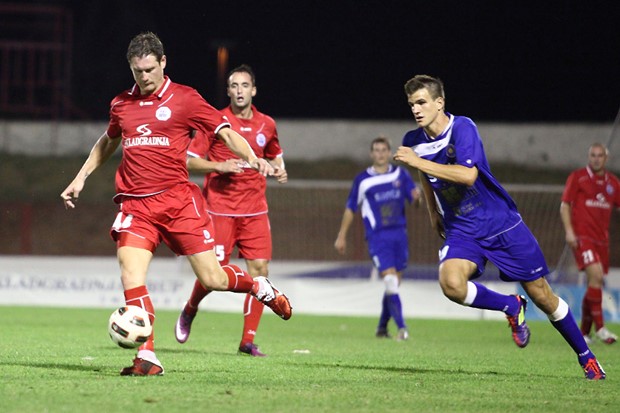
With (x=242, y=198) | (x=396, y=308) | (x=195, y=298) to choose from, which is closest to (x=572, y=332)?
(x=242, y=198)

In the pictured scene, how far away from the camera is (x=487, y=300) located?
8.26m

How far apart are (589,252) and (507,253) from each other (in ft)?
18.0

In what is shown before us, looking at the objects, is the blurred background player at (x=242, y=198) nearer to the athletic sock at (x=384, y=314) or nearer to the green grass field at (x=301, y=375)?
the green grass field at (x=301, y=375)

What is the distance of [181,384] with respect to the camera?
7160 mm

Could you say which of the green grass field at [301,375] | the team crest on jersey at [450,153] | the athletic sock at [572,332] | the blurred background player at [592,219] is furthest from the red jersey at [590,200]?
the team crest on jersey at [450,153]

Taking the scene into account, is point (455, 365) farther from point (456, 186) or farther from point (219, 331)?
point (219, 331)

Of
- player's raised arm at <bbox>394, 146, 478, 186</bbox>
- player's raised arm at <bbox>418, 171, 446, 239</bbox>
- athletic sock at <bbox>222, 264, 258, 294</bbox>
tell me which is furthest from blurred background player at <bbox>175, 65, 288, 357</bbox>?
player's raised arm at <bbox>394, 146, 478, 186</bbox>

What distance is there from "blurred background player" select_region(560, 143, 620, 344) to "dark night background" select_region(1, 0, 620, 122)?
65.7 ft

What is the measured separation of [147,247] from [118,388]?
49.3 inches

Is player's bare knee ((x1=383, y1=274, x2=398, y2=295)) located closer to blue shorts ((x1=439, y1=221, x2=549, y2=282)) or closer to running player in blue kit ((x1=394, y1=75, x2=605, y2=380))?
running player in blue kit ((x1=394, y1=75, x2=605, y2=380))

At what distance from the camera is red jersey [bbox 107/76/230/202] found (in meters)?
7.90

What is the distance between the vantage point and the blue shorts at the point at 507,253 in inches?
323

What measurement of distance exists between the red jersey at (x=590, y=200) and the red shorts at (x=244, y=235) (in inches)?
178

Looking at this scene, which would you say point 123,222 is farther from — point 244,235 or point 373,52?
point 373,52
